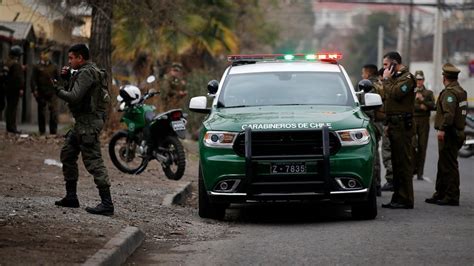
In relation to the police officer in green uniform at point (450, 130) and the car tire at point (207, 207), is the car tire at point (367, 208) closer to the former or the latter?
the car tire at point (207, 207)

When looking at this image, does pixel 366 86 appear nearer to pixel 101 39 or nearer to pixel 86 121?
pixel 86 121

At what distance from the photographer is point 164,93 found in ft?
79.8

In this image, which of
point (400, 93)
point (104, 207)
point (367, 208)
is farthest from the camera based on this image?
point (400, 93)

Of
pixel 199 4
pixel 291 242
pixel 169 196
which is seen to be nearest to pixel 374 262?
pixel 291 242

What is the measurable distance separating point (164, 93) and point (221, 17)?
14.3 metres

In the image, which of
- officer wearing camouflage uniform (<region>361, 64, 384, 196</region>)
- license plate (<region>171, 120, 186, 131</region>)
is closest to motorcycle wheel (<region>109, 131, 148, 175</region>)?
license plate (<region>171, 120, 186, 131</region>)

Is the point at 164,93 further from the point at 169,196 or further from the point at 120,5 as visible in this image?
the point at 169,196

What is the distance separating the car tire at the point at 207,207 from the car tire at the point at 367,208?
1392 millimetres

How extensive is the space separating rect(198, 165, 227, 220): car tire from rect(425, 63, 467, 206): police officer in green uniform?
3256 millimetres

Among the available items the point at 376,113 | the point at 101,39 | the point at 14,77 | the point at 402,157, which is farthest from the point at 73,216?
the point at 14,77

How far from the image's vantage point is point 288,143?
459 inches

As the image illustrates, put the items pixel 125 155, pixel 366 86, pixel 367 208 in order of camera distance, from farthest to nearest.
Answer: pixel 125 155
pixel 366 86
pixel 367 208

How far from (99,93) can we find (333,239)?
2763 mm

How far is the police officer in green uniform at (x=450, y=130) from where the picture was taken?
1399cm
